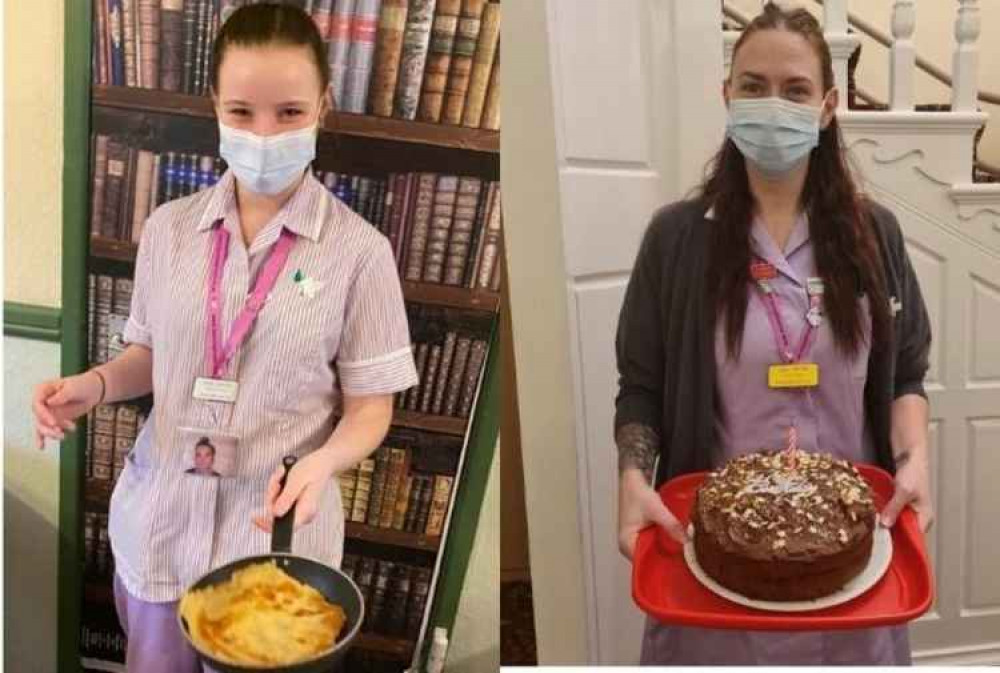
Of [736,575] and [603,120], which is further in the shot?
[603,120]

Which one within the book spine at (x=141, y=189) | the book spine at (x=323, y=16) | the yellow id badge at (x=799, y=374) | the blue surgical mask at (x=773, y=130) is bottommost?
the yellow id badge at (x=799, y=374)

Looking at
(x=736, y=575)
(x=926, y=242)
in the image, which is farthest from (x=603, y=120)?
(x=736, y=575)

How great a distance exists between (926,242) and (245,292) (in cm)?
107

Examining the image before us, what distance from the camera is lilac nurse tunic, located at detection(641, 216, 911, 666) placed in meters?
1.55

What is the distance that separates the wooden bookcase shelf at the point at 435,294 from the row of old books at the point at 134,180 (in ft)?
0.05

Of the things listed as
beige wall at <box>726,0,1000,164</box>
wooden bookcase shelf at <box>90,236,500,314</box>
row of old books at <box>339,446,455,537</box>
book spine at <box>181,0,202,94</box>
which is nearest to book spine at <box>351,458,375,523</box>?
row of old books at <box>339,446,455,537</box>

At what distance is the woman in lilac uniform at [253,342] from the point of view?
153 cm

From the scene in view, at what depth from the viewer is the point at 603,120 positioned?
5.26ft

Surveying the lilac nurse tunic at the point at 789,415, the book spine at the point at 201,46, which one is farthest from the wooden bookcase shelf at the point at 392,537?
the book spine at the point at 201,46

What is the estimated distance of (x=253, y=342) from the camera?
1532mm

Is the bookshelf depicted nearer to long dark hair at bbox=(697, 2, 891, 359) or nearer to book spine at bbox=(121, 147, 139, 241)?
book spine at bbox=(121, 147, 139, 241)

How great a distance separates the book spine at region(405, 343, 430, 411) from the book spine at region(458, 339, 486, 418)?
0.22 ft

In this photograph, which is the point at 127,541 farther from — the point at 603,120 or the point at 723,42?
the point at 723,42

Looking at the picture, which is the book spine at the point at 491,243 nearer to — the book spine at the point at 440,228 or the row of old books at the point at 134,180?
the book spine at the point at 440,228
